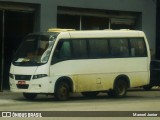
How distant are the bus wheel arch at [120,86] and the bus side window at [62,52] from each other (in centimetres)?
253

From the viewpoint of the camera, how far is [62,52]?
21656mm

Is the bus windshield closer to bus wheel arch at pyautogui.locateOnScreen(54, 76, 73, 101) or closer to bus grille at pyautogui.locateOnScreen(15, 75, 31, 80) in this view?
bus grille at pyautogui.locateOnScreen(15, 75, 31, 80)

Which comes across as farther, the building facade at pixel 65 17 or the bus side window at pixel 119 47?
the building facade at pixel 65 17

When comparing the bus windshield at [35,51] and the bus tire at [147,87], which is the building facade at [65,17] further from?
the bus windshield at [35,51]

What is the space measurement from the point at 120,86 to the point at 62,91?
2.91 m

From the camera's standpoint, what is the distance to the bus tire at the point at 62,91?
2152cm

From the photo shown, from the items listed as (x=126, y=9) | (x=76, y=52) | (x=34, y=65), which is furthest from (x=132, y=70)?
(x=126, y=9)

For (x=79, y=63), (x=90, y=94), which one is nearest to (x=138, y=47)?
(x=90, y=94)

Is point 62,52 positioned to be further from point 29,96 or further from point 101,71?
point 29,96

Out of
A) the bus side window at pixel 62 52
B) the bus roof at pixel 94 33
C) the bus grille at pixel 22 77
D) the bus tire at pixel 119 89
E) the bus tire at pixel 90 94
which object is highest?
the bus roof at pixel 94 33

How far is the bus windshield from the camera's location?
70.2 ft

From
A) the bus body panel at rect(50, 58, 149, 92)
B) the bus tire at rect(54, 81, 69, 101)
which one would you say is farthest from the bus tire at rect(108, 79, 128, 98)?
the bus tire at rect(54, 81, 69, 101)

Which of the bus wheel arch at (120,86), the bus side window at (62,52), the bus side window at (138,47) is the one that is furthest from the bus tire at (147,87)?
the bus side window at (62,52)

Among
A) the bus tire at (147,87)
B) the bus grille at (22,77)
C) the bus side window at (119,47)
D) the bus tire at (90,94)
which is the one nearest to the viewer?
the bus grille at (22,77)
